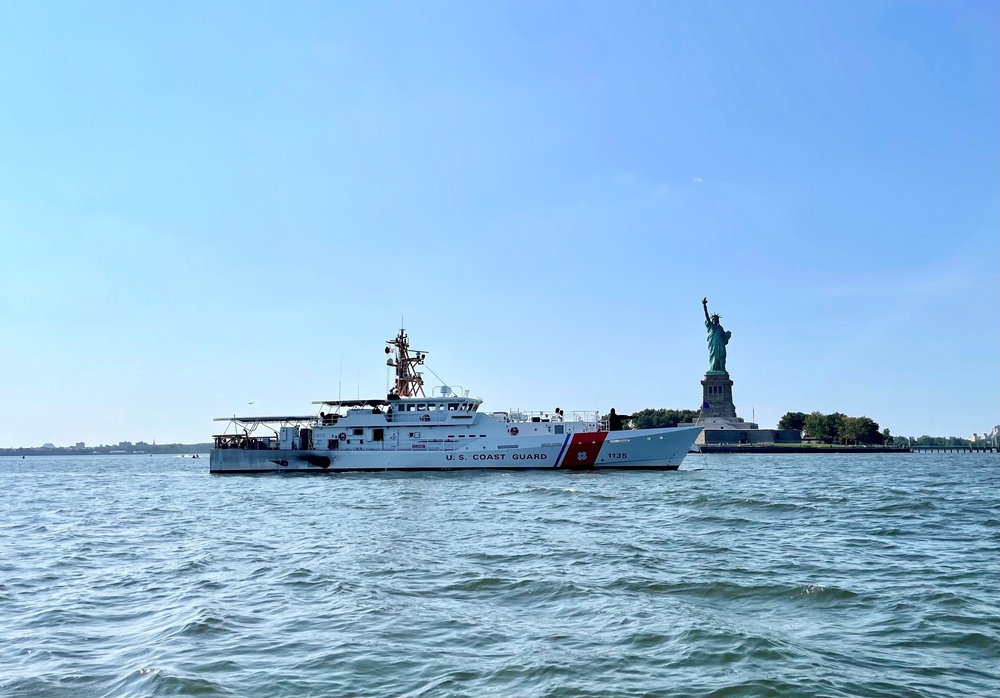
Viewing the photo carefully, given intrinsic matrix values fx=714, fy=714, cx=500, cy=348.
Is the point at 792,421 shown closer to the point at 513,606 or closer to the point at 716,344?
the point at 716,344

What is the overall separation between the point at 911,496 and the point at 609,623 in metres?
24.5

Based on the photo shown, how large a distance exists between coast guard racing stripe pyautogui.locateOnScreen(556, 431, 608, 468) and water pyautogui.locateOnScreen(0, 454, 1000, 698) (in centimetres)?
2461

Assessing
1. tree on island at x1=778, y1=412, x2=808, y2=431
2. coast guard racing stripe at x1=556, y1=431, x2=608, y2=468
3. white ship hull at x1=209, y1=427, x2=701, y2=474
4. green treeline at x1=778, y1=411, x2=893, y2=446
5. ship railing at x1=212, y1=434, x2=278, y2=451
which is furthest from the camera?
tree on island at x1=778, y1=412, x2=808, y2=431

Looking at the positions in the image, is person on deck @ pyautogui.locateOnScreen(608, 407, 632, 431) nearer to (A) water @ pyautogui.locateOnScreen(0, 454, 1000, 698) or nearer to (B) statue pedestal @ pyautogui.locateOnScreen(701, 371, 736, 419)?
(A) water @ pyautogui.locateOnScreen(0, 454, 1000, 698)

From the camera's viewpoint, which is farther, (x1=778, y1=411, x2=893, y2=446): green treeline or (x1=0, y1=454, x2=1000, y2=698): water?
(x1=778, y1=411, x2=893, y2=446): green treeline

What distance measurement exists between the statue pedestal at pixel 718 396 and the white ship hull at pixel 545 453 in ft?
296

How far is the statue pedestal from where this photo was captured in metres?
135

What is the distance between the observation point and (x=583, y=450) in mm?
47031

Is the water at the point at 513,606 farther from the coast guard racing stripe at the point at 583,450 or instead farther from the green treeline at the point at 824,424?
the green treeline at the point at 824,424

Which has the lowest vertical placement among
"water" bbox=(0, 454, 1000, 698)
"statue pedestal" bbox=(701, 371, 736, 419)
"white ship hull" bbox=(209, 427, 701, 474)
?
"water" bbox=(0, 454, 1000, 698)

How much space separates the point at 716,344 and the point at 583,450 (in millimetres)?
99550

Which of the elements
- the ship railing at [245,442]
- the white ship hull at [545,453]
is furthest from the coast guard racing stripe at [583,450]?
the ship railing at [245,442]

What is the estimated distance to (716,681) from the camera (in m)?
7.09

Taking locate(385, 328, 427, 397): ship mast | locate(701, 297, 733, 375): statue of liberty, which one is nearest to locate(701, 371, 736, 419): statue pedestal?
locate(701, 297, 733, 375): statue of liberty
